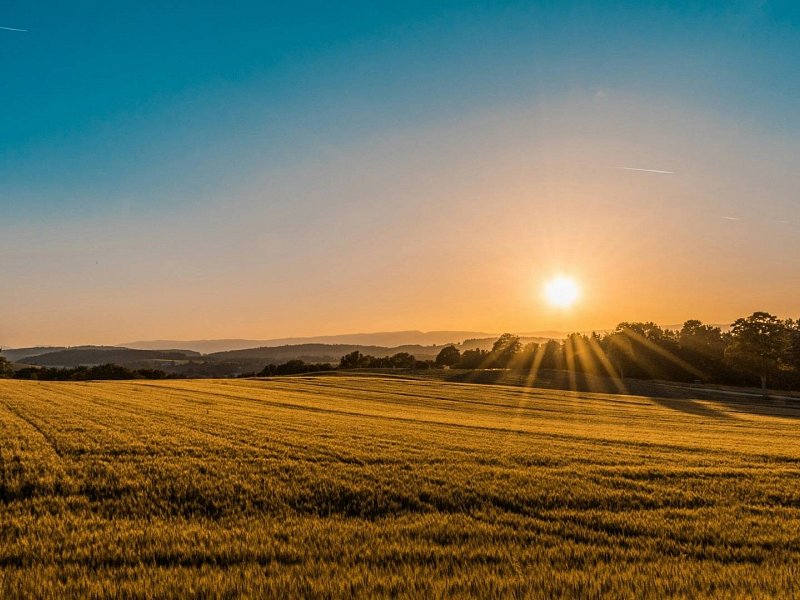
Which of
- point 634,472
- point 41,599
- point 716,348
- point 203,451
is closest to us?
point 41,599

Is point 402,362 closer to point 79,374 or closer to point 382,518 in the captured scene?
point 79,374

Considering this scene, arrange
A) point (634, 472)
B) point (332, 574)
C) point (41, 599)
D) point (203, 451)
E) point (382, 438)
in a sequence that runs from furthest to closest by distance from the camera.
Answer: point (382, 438), point (203, 451), point (634, 472), point (332, 574), point (41, 599)

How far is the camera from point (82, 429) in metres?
19.9

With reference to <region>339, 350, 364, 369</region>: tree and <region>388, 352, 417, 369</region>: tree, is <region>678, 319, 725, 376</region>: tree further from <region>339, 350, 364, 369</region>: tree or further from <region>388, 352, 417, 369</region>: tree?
<region>339, 350, 364, 369</region>: tree

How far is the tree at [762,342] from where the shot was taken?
7369cm

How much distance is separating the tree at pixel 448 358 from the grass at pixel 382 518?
117426mm

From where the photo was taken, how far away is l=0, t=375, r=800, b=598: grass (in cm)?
637

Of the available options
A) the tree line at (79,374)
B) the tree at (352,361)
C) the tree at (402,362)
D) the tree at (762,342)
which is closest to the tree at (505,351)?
the tree at (402,362)

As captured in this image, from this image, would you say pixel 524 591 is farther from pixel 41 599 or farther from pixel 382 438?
pixel 382 438

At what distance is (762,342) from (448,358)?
77029 millimetres

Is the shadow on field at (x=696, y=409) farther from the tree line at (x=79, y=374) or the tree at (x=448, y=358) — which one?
the tree line at (x=79, y=374)

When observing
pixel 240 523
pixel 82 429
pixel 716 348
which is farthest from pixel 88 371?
pixel 716 348

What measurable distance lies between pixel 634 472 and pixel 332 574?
396 inches

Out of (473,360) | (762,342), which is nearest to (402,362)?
(473,360)
